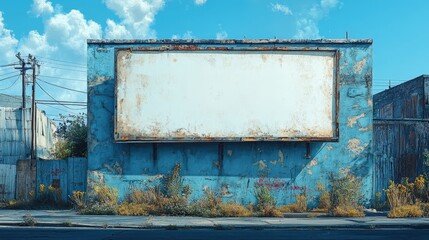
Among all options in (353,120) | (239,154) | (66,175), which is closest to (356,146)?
(353,120)

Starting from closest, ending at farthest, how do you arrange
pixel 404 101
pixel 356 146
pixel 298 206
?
pixel 298 206
pixel 356 146
pixel 404 101

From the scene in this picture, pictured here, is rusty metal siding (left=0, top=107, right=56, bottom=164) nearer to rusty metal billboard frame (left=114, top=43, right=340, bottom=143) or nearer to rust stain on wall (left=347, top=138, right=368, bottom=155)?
rusty metal billboard frame (left=114, top=43, right=340, bottom=143)

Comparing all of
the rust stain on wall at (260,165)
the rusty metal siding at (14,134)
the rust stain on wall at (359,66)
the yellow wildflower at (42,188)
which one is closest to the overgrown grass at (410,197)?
the rust stain on wall at (359,66)

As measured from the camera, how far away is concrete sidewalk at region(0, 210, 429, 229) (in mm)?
15898

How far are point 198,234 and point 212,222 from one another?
305 cm

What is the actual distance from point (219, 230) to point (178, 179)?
544cm

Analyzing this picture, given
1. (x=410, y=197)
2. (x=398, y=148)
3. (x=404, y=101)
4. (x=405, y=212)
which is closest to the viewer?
(x=405, y=212)

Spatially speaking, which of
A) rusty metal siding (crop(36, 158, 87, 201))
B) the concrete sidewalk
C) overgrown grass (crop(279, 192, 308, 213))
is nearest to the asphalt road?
the concrete sidewalk

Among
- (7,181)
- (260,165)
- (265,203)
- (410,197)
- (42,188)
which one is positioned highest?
(260,165)

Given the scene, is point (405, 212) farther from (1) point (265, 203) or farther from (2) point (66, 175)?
(2) point (66, 175)

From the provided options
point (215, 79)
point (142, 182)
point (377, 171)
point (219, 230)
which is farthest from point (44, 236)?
point (377, 171)

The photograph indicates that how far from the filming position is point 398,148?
875 inches

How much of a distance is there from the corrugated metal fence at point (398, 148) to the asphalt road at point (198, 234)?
6.93 metres

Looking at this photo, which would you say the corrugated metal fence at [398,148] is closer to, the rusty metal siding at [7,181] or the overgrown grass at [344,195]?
the overgrown grass at [344,195]
